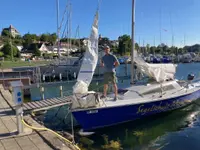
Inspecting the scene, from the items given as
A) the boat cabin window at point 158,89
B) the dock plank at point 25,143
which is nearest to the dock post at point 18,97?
the dock plank at point 25,143

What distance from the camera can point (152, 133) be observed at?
928 cm

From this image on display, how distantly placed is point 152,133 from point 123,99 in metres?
1.87

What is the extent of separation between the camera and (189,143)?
8242mm

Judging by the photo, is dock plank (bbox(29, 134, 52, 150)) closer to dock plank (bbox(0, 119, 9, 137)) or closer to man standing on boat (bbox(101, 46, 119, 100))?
dock plank (bbox(0, 119, 9, 137))

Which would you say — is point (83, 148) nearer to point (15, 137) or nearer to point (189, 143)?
point (15, 137)

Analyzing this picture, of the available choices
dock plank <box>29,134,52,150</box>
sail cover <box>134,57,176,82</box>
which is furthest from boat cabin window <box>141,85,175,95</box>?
dock plank <box>29,134,52,150</box>

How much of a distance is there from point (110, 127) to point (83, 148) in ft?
6.48

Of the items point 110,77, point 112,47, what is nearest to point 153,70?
point 110,77

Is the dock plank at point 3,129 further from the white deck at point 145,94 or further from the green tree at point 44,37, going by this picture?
the green tree at point 44,37

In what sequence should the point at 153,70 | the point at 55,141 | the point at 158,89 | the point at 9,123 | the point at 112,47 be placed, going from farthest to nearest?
the point at 112,47, the point at 153,70, the point at 158,89, the point at 9,123, the point at 55,141

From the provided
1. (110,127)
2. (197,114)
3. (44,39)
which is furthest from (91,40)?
(44,39)

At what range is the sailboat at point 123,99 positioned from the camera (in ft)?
27.6

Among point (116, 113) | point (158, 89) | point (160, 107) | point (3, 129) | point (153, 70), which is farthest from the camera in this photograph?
point (153, 70)

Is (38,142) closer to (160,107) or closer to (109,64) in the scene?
(109,64)
